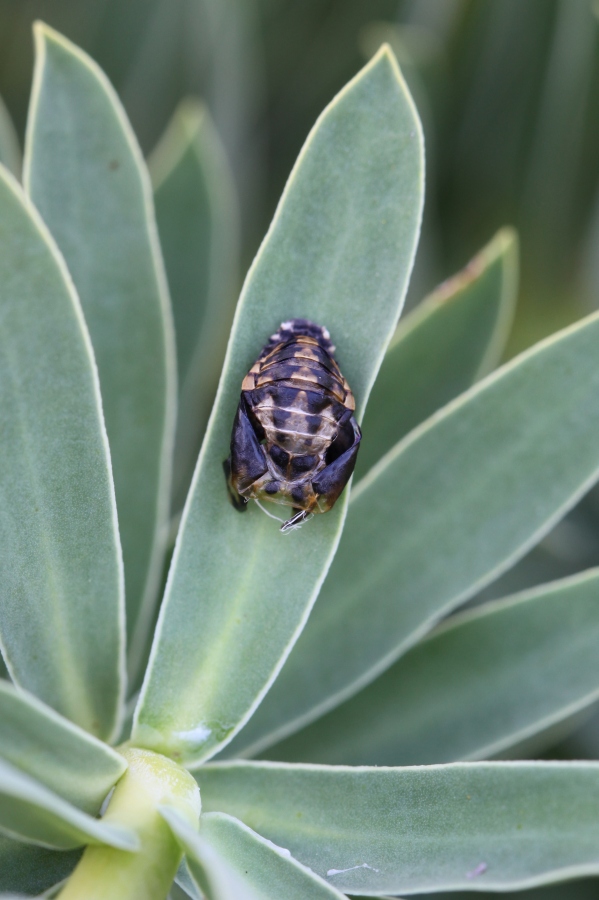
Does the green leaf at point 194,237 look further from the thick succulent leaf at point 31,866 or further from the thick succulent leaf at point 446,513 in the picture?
the thick succulent leaf at point 31,866

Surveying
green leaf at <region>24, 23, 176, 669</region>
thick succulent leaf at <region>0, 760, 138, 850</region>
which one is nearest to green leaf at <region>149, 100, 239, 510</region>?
green leaf at <region>24, 23, 176, 669</region>

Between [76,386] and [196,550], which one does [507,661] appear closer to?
[196,550]

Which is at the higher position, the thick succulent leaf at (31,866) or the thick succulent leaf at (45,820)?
the thick succulent leaf at (45,820)

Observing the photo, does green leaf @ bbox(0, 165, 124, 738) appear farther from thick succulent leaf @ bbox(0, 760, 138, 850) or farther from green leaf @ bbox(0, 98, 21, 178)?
green leaf @ bbox(0, 98, 21, 178)

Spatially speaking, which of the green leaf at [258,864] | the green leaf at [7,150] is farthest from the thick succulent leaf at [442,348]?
the green leaf at [7,150]

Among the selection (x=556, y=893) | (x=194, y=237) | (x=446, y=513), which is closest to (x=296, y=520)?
(x=446, y=513)

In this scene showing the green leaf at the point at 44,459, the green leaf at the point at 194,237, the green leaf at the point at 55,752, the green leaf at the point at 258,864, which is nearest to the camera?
the green leaf at the point at 55,752
